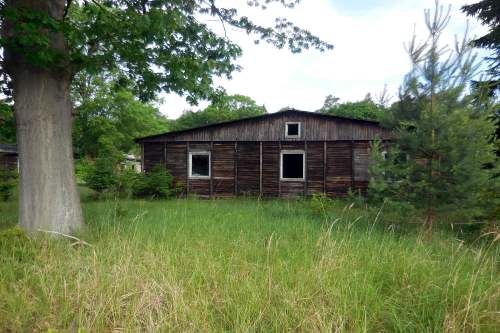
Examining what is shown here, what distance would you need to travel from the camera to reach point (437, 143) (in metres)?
5.37

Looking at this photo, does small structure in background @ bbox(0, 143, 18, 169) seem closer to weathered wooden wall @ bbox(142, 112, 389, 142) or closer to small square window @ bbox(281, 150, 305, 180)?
weathered wooden wall @ bbox(142, 112, 389, 142)

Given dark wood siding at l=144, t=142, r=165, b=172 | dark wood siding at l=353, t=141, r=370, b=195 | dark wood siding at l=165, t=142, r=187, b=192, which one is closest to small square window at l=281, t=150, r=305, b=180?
dark wood siding at l=353, t=141, r=370, b=195

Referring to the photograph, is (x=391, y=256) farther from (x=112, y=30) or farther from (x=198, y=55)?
(x=198, y=55)

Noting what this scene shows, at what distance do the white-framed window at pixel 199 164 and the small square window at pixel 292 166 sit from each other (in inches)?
155

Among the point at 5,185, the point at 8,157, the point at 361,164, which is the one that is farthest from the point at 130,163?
the point at 361,164

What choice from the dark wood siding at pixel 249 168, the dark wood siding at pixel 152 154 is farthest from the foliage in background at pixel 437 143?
the dark wood siding at pixel 152 154

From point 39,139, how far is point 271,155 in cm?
1079

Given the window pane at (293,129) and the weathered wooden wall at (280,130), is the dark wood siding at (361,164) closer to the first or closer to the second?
the weathered wooden wall at (280,130)

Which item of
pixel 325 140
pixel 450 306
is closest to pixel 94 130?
pixel 325 140

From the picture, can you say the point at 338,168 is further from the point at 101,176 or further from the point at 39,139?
the point at 39,139

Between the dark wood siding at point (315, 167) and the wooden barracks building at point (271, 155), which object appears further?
the dark wood siding at point (315, 167)

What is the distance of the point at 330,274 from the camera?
9.25ft

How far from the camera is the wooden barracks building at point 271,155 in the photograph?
45.5 ft

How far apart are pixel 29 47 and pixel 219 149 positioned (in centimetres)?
1078
